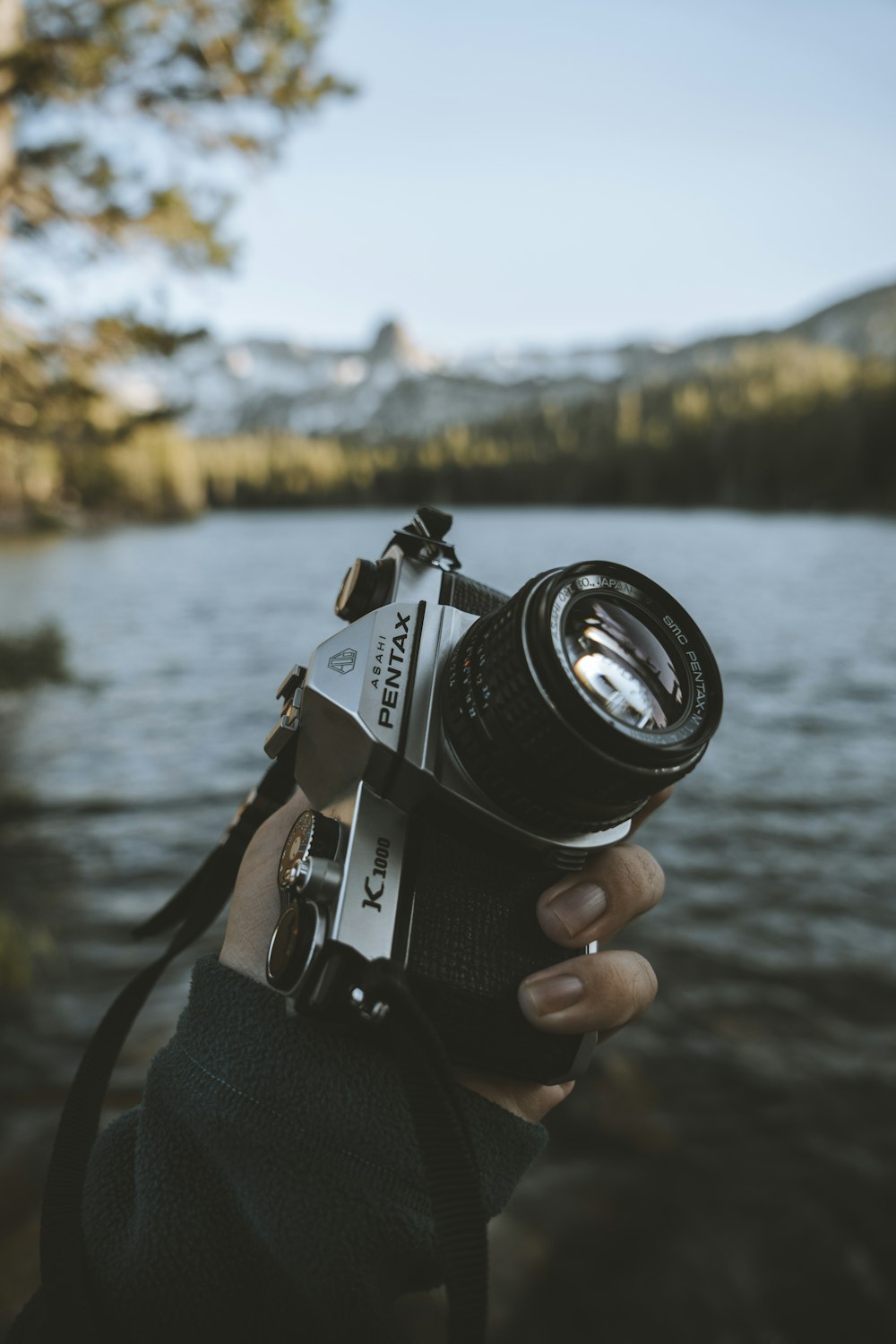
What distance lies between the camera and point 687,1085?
4.04m

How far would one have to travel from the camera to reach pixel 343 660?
118 centimetres

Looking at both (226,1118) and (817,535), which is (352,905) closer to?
(226,1118)

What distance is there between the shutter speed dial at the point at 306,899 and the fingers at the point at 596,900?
0.32 metres

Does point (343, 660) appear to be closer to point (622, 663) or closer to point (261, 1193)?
point (622, 663)

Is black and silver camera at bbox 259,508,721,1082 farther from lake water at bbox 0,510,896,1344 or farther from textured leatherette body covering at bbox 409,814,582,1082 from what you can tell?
lake water at bbox 0,510,896,1344

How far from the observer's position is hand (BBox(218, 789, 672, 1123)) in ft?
3.78

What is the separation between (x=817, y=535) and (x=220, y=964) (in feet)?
126

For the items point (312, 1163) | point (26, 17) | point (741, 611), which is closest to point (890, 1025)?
point (312, 1163)

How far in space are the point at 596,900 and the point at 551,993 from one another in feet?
0.46

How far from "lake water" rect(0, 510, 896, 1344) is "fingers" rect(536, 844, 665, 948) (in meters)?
2.40

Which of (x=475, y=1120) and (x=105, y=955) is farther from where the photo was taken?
(x=105, y=955)

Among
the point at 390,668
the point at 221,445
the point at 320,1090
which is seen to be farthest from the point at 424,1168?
the point at 221,445

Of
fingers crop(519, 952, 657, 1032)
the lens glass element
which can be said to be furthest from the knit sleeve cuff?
the lens glass element

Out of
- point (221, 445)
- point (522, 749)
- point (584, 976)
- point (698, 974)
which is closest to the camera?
point (522, 749)
